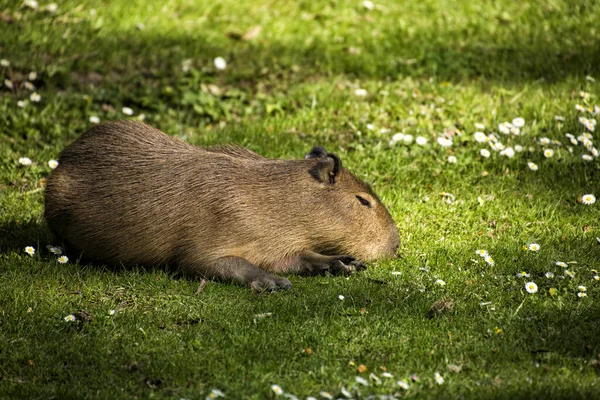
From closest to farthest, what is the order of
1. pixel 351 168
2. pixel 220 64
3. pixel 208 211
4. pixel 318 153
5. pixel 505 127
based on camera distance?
pixel 208 211 → pixel 318 153 → pixel 351 168 → pixel 505 127 → pixel 220 64

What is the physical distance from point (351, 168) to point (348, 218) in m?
1.32

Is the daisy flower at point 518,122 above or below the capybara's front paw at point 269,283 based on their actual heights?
above

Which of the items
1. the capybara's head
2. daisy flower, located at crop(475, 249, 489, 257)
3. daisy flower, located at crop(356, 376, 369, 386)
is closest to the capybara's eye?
the capybara's head

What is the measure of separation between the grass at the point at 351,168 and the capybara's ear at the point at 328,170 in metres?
0.59

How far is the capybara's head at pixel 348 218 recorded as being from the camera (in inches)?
198

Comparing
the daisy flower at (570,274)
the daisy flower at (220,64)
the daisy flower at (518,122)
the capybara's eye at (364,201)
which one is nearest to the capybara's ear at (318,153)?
the capybara's eye at (364,201)

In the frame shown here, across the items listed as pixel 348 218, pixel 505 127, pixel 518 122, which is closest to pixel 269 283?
pixel 348 218

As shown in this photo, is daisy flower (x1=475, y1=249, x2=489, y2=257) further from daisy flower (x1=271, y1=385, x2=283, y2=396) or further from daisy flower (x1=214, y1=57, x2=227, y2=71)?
daisy flower (x1=214, y1=57, x2=227, y2=71)

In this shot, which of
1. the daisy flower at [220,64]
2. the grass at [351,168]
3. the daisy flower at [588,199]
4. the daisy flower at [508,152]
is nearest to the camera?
the grass at [351,168]

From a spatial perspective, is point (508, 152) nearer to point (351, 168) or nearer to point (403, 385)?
point (351, 168)

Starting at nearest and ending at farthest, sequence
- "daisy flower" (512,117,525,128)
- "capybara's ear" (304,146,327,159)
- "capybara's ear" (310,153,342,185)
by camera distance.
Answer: "capybara's ear" (310,153,342,185) < "capybara's ear" (304,146,327,159) < "daisy flower" (512,117,525,128)

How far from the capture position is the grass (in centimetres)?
395

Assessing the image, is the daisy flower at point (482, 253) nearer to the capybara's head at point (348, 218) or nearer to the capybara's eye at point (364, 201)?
the capybara's head at point (348, 218)

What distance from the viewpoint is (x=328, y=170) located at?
5.06 metres
